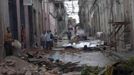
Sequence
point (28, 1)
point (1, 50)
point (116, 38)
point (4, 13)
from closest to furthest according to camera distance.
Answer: point (1, 50), point (4, 13), point (28, 1), point (116, 38)

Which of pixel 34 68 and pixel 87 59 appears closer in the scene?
pixel 34 68

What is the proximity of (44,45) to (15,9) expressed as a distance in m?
6.84

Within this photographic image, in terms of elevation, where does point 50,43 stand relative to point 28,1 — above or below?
below

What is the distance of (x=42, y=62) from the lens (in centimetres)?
1684

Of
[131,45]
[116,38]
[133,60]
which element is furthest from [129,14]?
[133,60]

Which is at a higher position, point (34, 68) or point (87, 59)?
point (34, 68)

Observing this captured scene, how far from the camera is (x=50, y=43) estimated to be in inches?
1217

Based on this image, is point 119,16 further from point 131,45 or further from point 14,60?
point 14,60

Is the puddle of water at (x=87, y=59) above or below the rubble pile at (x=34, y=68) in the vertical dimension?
below

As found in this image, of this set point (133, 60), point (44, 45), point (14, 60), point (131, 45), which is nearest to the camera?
point (133, 60)

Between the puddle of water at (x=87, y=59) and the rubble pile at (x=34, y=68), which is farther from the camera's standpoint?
the puddle of water at (x=87, y=59)

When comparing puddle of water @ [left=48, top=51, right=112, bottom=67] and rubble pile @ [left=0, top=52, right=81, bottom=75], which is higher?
rubble pile @ [left=0, top=52, right=81, bottom=75]

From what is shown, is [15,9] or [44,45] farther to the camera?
[44,45]

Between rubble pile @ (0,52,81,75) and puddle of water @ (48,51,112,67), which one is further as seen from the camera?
puddle of water @ (48,51,112,67)
